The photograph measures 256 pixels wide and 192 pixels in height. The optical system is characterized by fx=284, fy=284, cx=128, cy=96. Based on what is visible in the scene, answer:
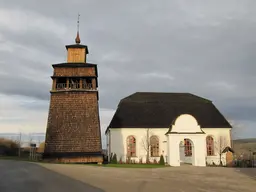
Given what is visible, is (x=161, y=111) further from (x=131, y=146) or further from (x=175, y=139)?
(x=175, y=139)

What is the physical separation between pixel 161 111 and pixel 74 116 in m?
14.0

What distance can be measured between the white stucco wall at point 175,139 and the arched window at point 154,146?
396 millimetres

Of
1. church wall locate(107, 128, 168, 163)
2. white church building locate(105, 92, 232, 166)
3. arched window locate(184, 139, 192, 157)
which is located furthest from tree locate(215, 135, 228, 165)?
church wall locate(107, 128, 168, 163)

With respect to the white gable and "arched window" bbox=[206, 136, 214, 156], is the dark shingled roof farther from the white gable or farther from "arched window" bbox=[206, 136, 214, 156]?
the white gable

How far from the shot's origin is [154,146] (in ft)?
123

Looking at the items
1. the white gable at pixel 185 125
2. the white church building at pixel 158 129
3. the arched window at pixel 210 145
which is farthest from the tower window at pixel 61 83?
the arched window at pixel 210 145

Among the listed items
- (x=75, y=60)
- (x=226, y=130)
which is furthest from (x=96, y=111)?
(x=226, y=130)

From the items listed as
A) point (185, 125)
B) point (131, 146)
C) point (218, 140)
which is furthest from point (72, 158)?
point (218, 140)

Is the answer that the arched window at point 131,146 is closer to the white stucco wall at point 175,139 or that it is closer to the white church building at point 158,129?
the white church building at point 158,129

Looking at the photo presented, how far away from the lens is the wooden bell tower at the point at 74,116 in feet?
99.0

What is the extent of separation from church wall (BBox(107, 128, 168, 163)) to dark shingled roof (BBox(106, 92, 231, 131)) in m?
0.65

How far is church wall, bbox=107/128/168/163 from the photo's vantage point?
36.5 metres

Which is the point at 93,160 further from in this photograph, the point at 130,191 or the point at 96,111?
the point at 130,191

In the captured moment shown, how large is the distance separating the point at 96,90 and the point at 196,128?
12.3 meters
